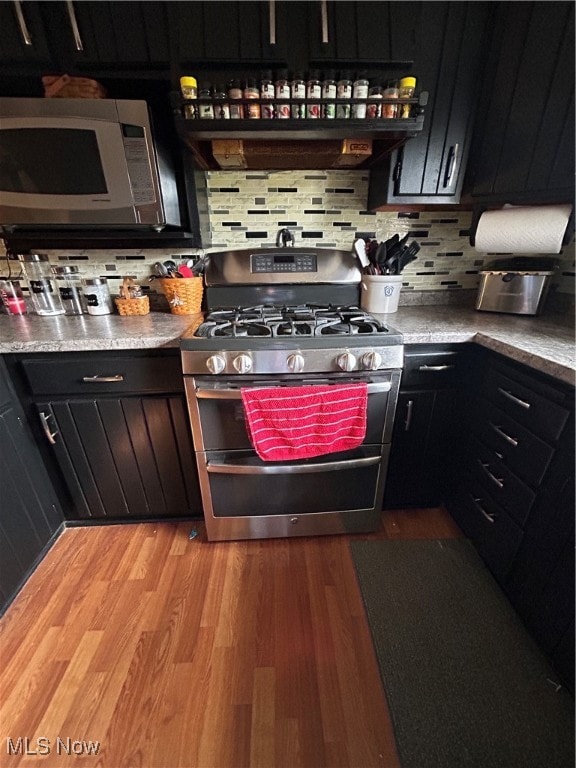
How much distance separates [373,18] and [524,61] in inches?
21.1

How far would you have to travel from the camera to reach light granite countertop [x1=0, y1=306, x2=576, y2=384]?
951 millimetres

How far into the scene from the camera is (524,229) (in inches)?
46.1

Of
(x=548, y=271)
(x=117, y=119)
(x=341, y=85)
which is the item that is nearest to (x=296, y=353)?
(x=341, y=85)

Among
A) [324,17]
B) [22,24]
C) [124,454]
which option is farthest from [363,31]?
[124,454]

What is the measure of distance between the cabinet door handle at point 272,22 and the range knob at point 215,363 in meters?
1.08

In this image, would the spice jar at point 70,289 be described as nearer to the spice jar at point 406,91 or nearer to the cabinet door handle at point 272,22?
the cabinet door handle at point 272,22

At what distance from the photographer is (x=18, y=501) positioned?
3.78 ft

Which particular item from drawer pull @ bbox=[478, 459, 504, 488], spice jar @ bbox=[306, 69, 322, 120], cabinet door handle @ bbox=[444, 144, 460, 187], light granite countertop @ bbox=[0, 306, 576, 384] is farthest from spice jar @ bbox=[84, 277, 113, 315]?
drawer pull @ bbox=[478, 459, 504, 488]

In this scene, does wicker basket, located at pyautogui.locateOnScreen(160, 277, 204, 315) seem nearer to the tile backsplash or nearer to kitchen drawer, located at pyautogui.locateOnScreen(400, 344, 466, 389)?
the tile backsplash

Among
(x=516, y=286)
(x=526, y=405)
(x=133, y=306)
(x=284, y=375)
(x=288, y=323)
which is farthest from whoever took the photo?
(x=133, y=306)

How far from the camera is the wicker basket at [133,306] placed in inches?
56.3

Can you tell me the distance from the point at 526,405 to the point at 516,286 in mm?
676

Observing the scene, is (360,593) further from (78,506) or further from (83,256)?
(83,256)

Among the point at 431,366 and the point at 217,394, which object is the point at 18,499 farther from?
the point at 431,366
